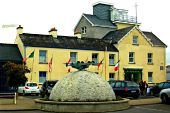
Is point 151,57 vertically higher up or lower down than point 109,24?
lower down

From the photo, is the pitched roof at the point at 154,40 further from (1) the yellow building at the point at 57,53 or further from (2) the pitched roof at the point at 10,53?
(2) the pitched roof at the point at 10,53

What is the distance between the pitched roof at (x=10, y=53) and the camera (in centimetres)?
4141

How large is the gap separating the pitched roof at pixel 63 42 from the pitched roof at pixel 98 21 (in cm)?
595

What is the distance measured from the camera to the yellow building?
137ft

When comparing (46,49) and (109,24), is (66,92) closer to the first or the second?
(46,49)

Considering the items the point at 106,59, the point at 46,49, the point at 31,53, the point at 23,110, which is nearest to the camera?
the point at 23,110

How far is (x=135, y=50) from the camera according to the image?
49438 mm

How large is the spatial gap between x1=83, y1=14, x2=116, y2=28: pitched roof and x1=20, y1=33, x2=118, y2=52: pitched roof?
19.5 feet

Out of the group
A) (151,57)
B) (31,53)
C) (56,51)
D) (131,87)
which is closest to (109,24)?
(151,57)

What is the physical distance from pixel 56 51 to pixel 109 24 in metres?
15.2

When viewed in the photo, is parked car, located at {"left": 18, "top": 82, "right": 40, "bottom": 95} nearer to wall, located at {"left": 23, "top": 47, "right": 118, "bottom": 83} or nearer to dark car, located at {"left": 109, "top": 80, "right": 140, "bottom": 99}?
wall, located at {"left": 23, "top": 47, "right": 118, "bottom": 83}

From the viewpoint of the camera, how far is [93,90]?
19.9m

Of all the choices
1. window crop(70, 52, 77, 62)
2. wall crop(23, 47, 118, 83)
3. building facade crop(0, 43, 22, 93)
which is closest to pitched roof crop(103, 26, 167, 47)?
wall crop(23, 47, 118, 83)

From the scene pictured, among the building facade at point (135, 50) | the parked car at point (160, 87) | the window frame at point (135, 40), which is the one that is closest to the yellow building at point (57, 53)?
the building facade at point (135, 50)
